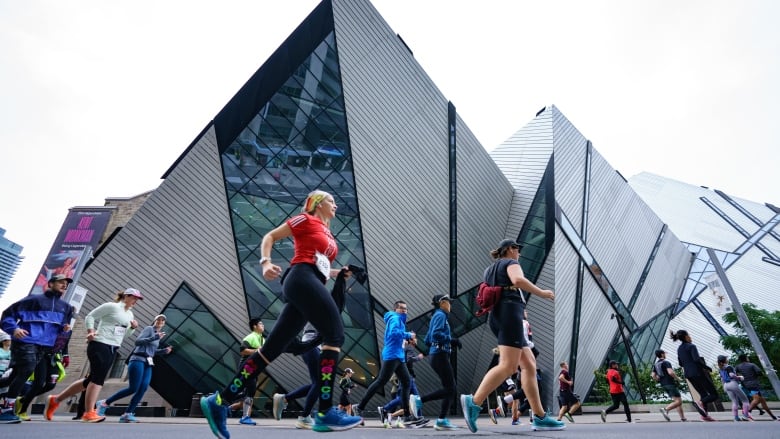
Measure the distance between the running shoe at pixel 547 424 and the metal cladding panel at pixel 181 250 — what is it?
1199 centimetres

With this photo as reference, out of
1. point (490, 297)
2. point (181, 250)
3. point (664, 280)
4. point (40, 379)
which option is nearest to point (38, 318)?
point (40, 379)

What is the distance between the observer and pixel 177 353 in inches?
532

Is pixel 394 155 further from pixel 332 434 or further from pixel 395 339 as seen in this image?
pixel 332 434

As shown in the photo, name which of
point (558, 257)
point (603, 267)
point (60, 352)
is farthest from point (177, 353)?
point (603, 267)

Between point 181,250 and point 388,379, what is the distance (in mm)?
10746

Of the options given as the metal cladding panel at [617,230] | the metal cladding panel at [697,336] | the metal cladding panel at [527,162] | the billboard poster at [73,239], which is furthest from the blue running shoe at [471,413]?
the billboard poster at [73,239]

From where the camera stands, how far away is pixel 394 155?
1546 cm

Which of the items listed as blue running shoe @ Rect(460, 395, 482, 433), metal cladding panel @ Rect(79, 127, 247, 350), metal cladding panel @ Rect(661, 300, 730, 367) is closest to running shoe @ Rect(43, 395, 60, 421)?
blue running shoe @ Rect(460, 395, 482, 433)

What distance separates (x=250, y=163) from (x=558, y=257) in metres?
11.0

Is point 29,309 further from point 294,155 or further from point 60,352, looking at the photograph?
point 294,155

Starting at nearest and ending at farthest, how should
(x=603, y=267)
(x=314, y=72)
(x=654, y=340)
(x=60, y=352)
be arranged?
(x=60, y=352) < (x=314, y=72) < (x=603, y=267) < (x=654, y=340)

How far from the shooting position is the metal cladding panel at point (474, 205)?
54.4ft

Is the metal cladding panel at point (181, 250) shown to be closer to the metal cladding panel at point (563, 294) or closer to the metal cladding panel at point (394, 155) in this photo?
the metal cladding panel at point (394, 155)

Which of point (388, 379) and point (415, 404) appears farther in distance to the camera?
point (415, 404)
